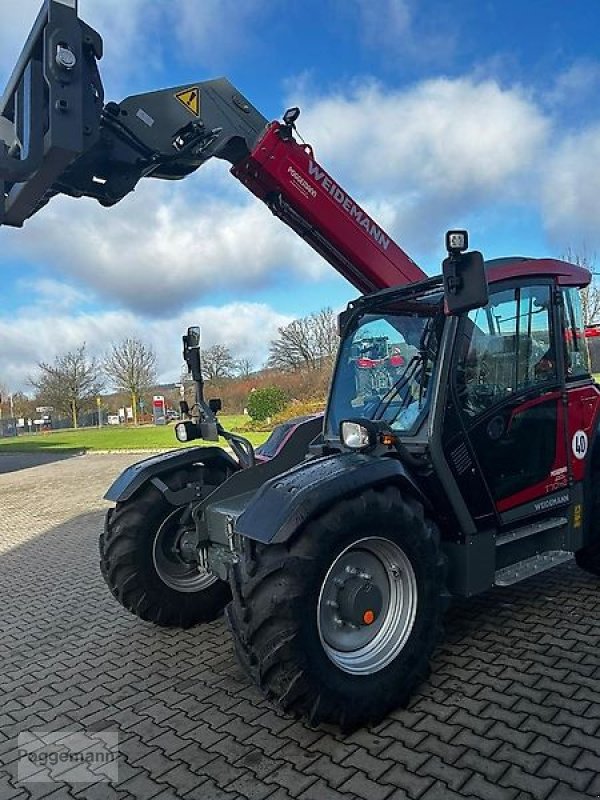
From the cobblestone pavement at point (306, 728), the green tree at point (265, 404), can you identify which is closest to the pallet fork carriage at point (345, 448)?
the cobblestone pavement at point (306, 728)

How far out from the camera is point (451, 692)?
3.49 metres

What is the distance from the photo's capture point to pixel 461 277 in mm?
3477

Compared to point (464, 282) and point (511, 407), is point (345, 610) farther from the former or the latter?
point (464, 282)

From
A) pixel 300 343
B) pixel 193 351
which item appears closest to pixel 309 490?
pixel 193 351

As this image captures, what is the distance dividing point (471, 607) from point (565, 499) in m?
1.07

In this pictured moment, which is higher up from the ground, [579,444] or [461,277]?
[461,277]

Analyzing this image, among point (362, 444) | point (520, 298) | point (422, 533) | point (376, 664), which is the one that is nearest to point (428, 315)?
point (520, 298)

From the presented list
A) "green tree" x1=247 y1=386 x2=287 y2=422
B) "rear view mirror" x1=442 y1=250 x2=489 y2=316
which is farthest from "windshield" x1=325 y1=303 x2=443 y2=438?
"green tree" x1=247 y1=386 x2=287 y2=422

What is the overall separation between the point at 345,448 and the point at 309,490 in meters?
0.93

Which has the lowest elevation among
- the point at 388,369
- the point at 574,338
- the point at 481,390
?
the point at 481,390

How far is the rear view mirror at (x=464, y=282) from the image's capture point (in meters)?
3.41

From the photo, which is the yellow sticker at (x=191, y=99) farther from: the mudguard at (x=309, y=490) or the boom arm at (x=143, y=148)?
the mudguard at (x=309, y=490)

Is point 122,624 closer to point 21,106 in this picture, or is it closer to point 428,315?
point 428,315

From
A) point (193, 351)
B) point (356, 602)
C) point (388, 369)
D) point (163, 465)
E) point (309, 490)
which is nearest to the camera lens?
point (309, 490)
